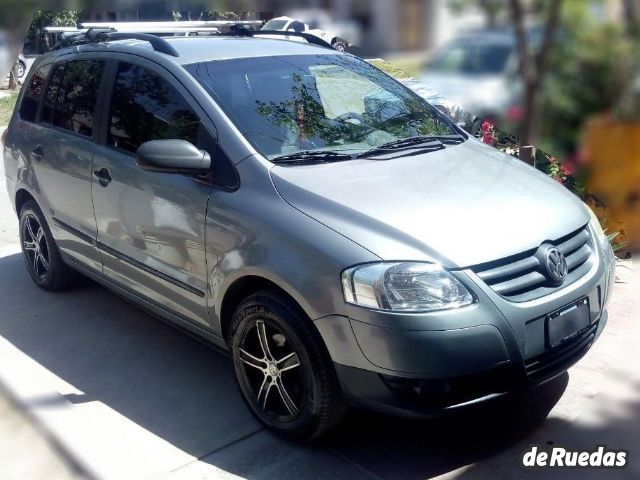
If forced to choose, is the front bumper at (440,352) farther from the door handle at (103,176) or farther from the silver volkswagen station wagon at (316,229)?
the door handle at (103,176)

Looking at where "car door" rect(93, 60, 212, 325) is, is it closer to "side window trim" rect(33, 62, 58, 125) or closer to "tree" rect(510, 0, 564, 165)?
"side window trim" rect(33, 62, 58, 125)

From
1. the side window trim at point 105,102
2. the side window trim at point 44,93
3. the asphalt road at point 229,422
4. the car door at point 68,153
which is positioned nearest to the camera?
the asphalt road at point 229,422

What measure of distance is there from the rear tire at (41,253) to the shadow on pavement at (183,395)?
0.14m

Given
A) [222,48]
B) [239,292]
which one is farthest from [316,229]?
[222,48]

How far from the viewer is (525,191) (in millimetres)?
3182

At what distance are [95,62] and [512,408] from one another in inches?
120

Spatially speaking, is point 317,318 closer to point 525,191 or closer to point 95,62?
point 525,191

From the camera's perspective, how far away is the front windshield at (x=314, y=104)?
3.45 metres

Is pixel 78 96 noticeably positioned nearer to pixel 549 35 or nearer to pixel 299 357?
pixel 299 357

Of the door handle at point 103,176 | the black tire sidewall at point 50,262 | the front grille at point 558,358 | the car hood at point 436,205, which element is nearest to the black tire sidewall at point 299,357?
the car hood at point 436,205

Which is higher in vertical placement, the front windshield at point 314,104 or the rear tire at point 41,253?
the front windshield at point 314,104

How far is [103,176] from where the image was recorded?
157 inches

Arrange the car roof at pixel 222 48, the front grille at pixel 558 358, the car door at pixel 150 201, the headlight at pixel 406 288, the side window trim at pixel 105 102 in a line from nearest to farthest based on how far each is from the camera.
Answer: the headlight at pixel 406 288 < the front grille at pixel 558 358 < the car door at pixel 150 201 < the car roof at pixel 222 48 < the side window trim at pixel 105 102

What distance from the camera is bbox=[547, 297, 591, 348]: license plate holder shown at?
9.30 feet
